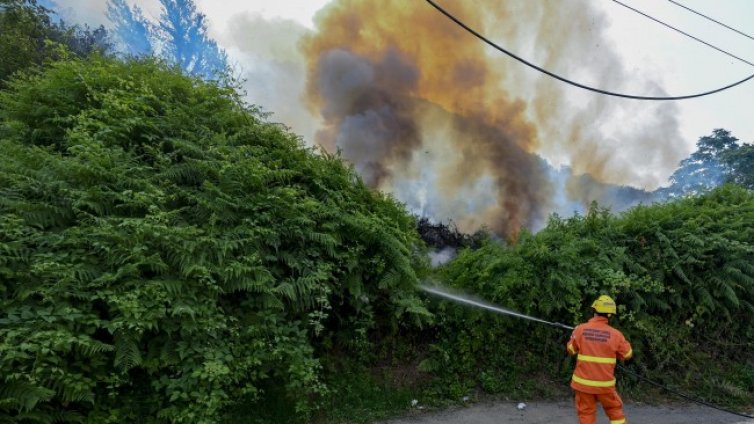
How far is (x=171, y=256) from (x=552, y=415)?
4824mm

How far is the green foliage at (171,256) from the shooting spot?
9.98 feet

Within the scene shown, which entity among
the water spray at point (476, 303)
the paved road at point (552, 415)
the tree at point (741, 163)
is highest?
the tree at point (741, 163)

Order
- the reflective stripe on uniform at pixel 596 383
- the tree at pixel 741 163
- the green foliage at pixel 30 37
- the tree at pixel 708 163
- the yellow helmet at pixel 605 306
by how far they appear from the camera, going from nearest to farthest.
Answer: the reflective stripe on uniform at pixel 596 383
the yellow helmet at pixel 605 306
the green foliage at pixel 30 37
the tree at pixel 741 163
the tree at pixel 708 163

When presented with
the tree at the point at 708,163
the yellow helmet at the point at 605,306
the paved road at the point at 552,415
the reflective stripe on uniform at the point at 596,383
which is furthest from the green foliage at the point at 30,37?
the tree at the point at 708,163

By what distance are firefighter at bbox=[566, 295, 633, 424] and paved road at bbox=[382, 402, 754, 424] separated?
38.6 inches

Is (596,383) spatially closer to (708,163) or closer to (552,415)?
(552,415)

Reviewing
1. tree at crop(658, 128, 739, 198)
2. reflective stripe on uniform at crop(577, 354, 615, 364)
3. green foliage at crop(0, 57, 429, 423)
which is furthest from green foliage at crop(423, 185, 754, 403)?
tree at crop(658, 128, 739, 198)

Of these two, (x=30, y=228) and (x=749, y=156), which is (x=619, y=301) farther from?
(x=749, y=156)

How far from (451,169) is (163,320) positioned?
17226 millimetres

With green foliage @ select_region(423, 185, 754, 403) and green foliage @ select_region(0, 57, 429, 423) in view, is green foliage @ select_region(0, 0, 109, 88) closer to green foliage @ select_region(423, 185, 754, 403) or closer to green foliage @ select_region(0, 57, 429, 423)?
green foliage @ select_region(0, 57, 429, 423)

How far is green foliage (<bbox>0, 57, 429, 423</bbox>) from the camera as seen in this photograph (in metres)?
3.04

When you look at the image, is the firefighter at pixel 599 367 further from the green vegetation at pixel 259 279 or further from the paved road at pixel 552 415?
the green vegetation at pixel 259 279

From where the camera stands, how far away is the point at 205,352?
134 inches

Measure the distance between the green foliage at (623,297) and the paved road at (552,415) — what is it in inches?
14.3
